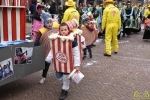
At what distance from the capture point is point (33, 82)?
5605 millimetres

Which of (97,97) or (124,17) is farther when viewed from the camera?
(124,17)

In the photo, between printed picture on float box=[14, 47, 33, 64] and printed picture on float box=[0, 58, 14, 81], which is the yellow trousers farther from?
printed picture on float box=[0, 58, 14, 81]

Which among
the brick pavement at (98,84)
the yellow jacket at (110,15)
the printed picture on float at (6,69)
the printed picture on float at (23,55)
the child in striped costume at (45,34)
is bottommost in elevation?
the brick pavement at (98,84)

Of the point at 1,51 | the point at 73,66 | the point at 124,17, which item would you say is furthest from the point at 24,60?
the point at 124,17

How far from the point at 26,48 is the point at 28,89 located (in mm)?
890

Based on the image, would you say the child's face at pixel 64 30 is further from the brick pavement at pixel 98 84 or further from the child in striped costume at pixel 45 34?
the brick pavement at pixel 98 84

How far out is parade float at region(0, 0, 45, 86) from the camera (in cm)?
436

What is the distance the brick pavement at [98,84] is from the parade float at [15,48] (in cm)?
47

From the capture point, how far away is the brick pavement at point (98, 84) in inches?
192

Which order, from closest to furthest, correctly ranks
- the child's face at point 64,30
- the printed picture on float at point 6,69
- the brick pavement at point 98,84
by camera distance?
1. the printed picture on float at point 6,69
2. the child's face at point 64,30
3. the brick pavement at point 98,84

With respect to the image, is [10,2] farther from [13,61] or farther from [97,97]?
[97,97]

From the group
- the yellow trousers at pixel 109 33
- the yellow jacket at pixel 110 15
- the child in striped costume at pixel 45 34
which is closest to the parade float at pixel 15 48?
the child in striped costume at pixel 45 34

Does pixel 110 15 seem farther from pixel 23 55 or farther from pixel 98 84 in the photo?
pixel 23 55

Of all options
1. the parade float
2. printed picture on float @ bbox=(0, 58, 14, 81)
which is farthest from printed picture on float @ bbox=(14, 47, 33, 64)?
printed picture on float @ bbox=(0, 58, 14, 81)
